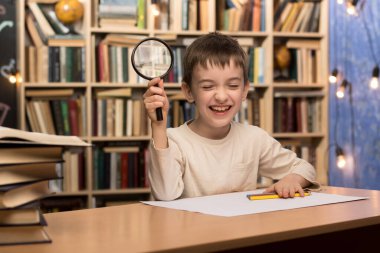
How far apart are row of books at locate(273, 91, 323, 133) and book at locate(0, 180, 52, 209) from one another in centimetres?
335

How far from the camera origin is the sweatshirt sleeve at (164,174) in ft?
4.78

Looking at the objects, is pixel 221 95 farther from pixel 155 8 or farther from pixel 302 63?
pixel 302 63

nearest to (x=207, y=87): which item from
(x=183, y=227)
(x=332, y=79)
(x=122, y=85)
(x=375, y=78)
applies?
(x=183, y=227)

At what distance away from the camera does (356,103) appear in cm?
384

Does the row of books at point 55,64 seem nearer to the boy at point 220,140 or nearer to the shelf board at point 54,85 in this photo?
the shelf board at point 54,85

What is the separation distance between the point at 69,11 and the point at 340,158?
2.15 metres

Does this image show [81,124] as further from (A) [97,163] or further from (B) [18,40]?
(B) [18,40]

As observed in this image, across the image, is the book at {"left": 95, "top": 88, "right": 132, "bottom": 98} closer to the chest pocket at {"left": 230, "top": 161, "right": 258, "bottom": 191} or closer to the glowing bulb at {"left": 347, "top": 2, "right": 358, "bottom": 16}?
the glowing bulb at {"left": 347, "top": 2, "right": 358, "bottom": 16}

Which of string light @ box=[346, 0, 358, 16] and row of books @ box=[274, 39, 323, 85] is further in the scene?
row of books @ box=[274, 39, 323, 85]

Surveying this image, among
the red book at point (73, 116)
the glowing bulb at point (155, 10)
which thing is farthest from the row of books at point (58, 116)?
the glowing bulb at point (155, 10)

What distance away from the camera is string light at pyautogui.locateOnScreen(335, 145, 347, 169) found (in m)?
4.01

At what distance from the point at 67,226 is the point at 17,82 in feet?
9.52

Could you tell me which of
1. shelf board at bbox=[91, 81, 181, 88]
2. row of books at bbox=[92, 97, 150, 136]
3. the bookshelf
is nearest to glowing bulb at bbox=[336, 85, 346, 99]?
the bookshelf

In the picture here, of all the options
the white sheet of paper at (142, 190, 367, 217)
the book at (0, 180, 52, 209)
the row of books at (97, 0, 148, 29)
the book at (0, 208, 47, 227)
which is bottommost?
the white sheet of paper at (142, 190, 367, 217)
